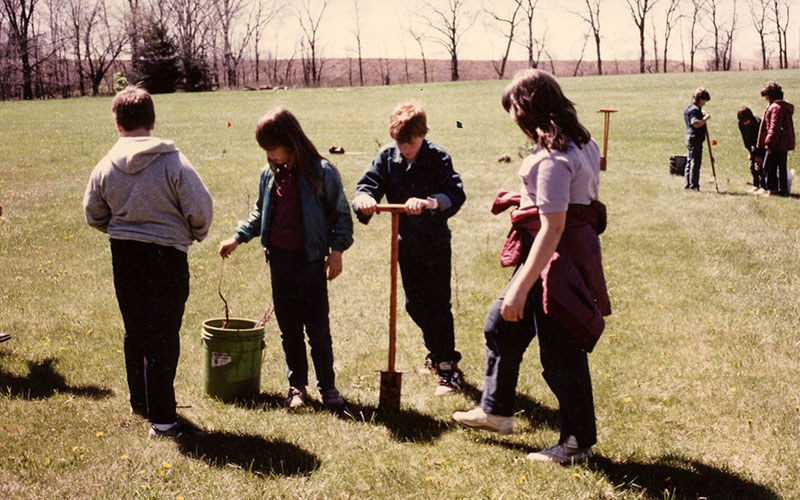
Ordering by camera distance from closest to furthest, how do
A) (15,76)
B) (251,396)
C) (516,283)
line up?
1. (516,283)
2. (251,396)
3. (15,76)

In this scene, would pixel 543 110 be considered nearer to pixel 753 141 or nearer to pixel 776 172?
pixel 776 172

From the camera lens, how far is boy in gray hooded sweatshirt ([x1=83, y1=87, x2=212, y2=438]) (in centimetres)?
416

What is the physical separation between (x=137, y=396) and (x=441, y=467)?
7.18 feet

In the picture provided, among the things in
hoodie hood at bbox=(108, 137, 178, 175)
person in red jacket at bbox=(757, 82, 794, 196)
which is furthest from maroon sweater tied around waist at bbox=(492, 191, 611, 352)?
person in red jacket at bbox=(757, 82, 794, 196)

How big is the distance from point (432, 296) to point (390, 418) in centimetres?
98

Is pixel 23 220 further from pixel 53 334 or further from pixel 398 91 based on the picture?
pixel 398 91

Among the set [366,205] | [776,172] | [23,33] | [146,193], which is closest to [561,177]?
[366,205]

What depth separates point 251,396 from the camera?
5168mm

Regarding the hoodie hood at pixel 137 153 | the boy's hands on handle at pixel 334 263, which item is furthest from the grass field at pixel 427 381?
the hoodie hood at pixel 137 153

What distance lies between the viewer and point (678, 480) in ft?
13.1

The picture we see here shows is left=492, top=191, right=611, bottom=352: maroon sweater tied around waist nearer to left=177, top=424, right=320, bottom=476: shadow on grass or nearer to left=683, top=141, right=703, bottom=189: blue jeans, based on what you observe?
left=177, top=424, right=320, bottom=476: shadow on grass

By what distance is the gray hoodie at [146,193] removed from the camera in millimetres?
4133

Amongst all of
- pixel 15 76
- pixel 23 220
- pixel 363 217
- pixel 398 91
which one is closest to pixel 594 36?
pixel 398 91

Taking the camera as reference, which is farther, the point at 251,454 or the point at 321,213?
the point at 321,213
